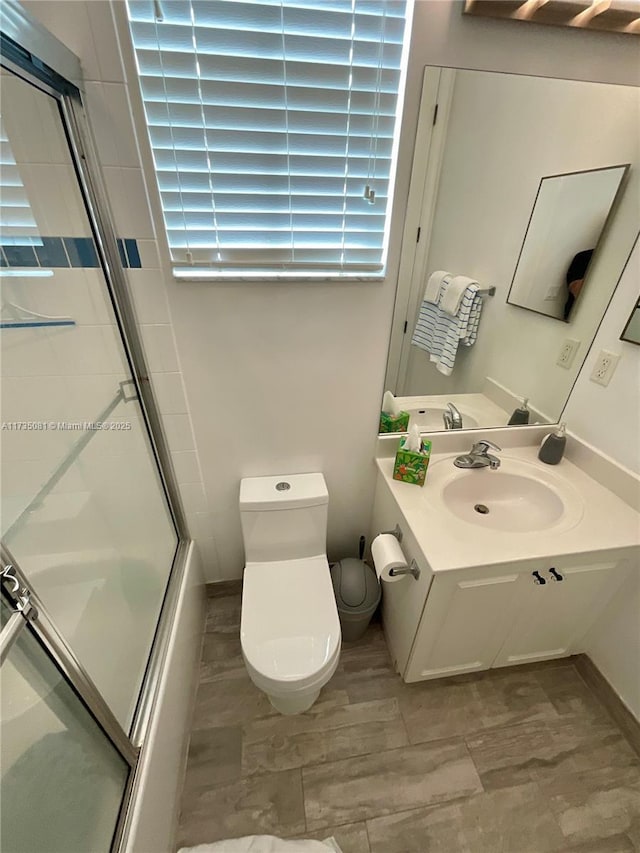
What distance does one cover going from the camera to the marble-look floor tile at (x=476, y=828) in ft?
3.39

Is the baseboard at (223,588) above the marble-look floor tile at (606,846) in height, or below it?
above

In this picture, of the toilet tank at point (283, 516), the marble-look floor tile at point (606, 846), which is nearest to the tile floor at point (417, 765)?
the marble-look floor tile at point (606, 846)

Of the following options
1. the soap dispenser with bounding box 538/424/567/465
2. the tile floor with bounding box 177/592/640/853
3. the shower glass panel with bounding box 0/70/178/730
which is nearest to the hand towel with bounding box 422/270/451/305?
the soap dispenser with bounding box 538/424/567/465

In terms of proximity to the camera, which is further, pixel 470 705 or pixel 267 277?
pixel 470 705

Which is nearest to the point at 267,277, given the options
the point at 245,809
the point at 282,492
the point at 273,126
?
the point at 273,126

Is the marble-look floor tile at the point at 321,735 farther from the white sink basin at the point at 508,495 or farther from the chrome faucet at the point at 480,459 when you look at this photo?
the chrome faucet at the point at 480,459

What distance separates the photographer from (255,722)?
1273 millimetres

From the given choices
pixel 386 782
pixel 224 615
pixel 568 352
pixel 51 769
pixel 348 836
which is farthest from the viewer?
pixel 224 615

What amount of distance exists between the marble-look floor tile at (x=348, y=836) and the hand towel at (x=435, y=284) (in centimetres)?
168

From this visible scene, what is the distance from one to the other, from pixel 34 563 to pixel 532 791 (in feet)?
5.73

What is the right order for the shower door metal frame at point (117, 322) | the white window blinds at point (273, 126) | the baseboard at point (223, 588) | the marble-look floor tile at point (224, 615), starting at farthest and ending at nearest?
the baseboard at point (223, 588) < the marble-look floor tile at point (224, 615) < the white window blinds at point (273, 126) < the shower door metal frame at point (117, 322)

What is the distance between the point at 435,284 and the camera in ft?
3.80

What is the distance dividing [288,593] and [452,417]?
924 millimetres

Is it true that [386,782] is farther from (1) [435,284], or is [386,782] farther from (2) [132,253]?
(2) [132,253]
